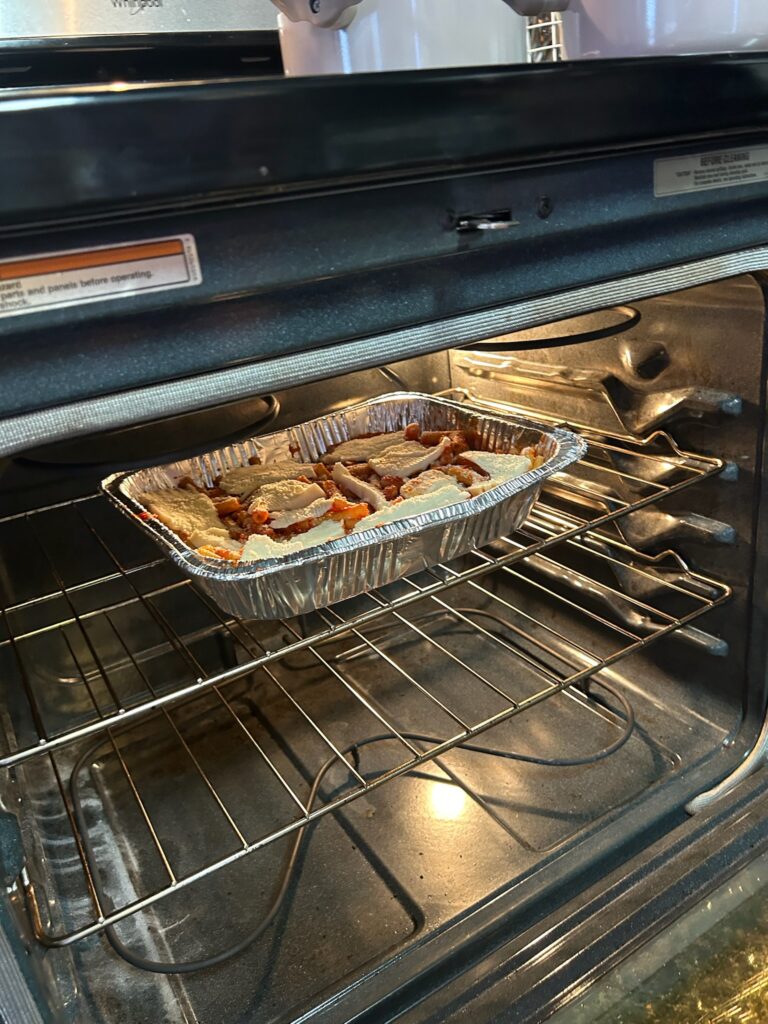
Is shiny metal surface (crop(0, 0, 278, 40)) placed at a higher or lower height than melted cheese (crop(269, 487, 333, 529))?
higher

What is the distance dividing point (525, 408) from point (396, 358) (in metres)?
0.63

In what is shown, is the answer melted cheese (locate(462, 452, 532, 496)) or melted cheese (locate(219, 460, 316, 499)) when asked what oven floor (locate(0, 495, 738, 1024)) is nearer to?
melted cheese (locate(219, 460, 316, 499))

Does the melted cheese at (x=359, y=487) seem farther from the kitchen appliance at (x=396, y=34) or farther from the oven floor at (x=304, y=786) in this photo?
the kitchen appliance at (x=396, y=34)

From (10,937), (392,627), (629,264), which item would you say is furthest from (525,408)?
(10,937)

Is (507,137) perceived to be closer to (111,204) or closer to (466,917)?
(111,204)

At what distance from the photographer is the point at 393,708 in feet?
3.57

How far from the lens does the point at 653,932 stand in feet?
2.57

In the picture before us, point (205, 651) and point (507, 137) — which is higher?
point (507, 137)

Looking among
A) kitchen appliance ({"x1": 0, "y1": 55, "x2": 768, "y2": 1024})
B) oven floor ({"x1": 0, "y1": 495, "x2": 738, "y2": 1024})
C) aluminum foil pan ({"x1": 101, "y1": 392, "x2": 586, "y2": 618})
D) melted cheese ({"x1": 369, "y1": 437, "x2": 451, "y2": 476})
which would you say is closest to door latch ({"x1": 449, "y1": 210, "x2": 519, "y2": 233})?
kitchen appliance ({"x1": 0, "y1": 55, "x2": 768, "y2": 1024})

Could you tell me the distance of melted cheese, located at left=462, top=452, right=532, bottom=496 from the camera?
88 cm

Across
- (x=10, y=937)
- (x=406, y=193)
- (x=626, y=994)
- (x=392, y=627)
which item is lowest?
(x=626, y=994)

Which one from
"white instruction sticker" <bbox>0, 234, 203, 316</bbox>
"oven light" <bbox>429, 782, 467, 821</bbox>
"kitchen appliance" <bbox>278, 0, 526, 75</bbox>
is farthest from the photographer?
"oven light" <bbox>429, 782, 467, 821</bbox>

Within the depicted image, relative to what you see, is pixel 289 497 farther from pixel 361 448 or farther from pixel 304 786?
pixel 304 786

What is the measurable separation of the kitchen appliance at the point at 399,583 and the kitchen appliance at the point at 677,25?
80 millimetres
